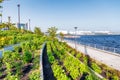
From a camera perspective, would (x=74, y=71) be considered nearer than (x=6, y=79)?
No

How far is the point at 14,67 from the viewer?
16.9 meters

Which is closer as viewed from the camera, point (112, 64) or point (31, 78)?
point (31, 78)

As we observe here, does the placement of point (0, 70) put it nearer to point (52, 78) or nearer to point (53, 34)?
point (52, 78)

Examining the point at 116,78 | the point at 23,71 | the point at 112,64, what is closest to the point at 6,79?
the point at 23,71

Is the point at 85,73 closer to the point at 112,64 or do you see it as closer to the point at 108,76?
the point at 108,76

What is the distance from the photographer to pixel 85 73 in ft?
55.8

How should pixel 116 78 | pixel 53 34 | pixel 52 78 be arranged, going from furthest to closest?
pixel 53 34 → pixel 116 78 → pixel 52 78

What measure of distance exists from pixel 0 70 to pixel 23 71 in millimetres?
1549

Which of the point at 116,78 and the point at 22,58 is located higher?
the point at 22,58

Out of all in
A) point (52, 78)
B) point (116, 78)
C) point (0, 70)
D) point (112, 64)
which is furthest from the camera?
point (112, 64)

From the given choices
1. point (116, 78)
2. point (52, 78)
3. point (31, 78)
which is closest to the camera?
point (31, 78)

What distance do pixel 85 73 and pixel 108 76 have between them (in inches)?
109

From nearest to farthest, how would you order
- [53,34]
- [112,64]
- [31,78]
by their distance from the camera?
[31,78] → [112,64] → [53,34]

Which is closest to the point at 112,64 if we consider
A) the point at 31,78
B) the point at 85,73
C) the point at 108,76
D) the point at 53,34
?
the point at 108,76
